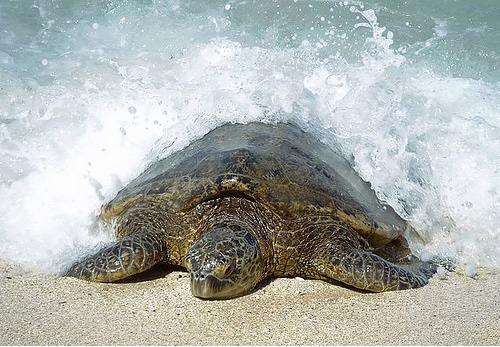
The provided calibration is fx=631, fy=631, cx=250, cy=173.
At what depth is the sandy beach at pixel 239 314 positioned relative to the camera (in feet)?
9.83

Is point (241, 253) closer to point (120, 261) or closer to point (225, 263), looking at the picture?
point (225, 263)

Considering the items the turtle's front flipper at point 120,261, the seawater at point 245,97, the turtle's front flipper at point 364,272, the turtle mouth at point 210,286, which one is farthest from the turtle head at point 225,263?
the seawater at point 245,97

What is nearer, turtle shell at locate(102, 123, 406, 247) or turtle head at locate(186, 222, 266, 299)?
turtle head at locate(186, 222, 266, 299)

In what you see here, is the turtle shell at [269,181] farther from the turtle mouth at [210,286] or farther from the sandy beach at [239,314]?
the turtle mouth at [210,286]

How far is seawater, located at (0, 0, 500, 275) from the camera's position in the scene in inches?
191

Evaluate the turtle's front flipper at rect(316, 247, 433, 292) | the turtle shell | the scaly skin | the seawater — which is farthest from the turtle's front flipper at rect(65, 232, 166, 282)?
the turtle's front flipper at rect(316, 247, 433, 292)

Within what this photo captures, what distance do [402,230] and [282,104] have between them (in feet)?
5.18

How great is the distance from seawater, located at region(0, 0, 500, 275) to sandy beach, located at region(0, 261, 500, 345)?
45cm

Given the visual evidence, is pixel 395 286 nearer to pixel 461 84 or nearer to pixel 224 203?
pixel 224 203

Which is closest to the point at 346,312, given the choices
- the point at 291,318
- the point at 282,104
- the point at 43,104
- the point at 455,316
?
the point at 291,318

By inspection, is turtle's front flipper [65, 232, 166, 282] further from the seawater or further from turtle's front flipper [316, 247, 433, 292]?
turtle's front flipper [316, 247, 433, 292]

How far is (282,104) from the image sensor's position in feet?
18.0

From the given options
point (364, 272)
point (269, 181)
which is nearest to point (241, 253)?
point (269, 181)

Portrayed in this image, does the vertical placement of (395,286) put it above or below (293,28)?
above
